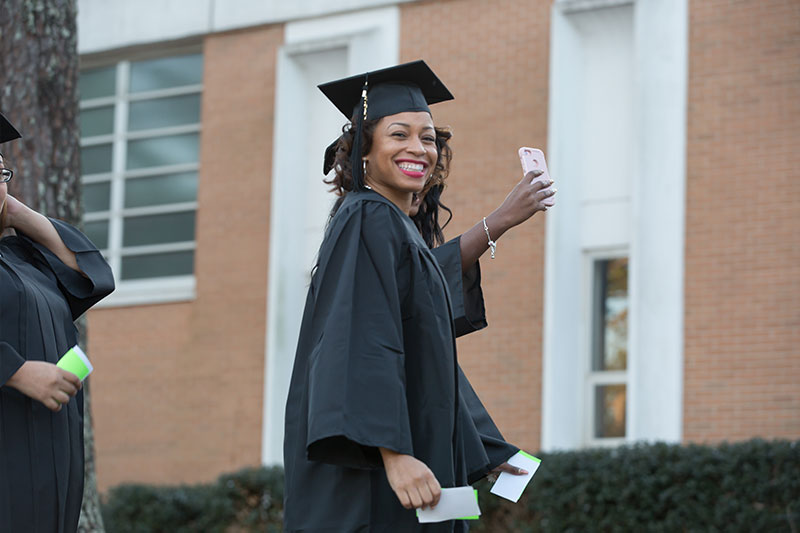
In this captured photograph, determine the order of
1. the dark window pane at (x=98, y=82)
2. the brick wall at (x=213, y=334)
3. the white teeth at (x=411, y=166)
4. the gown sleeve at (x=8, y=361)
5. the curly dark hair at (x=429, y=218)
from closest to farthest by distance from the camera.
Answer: the gown sleeve at (x=8, y=361) < the white teeth at (x=411, y=166) < the curly dark hair at (x=429, y=218) < the brick wall at (x=213, y=334) < the dark window pane at (x=98, y=82)

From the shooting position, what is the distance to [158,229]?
1609cm

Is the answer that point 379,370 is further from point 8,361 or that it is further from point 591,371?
point 591,371

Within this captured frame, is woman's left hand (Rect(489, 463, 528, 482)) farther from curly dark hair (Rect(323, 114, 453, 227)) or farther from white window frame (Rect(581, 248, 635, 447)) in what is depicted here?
white window frame (Rect(581, 248, 635, 447))

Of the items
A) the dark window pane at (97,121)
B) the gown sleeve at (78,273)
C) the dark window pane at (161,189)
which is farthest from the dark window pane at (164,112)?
the gown sleeve at (78,273)

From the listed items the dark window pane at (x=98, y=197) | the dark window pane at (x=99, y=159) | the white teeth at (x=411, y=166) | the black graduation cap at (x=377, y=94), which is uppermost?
the dark window pane at (x=99, y=159)

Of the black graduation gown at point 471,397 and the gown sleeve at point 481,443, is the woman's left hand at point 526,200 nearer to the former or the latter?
the black graduation gown at point 471,397

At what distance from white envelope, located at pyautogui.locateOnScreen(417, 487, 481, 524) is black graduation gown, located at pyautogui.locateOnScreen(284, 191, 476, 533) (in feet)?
0.52

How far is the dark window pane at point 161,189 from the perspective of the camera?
16031 millimetres

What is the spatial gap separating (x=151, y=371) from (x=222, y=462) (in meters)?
1.49

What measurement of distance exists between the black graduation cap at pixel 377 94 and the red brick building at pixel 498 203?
8177 mm

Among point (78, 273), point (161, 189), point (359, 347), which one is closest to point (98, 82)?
point (161, 189)

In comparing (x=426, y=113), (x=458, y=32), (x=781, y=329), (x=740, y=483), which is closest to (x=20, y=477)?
(x=426, y=113)

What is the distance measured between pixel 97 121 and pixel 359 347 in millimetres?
13398

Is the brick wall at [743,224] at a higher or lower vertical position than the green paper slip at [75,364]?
higher
